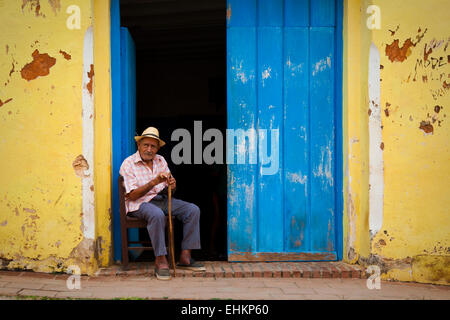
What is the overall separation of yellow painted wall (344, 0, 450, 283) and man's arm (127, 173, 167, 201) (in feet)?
7.01

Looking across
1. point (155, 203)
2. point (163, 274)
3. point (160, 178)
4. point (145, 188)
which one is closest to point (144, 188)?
point (145, 188)

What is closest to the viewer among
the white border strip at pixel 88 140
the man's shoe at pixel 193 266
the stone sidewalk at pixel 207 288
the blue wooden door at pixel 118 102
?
the stone sidewalk at pixel 207 288

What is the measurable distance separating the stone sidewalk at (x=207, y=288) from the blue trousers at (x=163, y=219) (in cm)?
34

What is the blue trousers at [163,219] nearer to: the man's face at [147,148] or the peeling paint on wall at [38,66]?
the man's face at [147,148]

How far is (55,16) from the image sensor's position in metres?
3.69

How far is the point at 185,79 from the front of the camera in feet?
27.1

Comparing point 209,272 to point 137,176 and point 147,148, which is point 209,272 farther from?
point 147,148

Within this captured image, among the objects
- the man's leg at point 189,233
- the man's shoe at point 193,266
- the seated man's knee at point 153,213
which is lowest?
the man's shoe at point 193,266

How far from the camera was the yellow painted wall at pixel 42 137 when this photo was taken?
3.65 metres

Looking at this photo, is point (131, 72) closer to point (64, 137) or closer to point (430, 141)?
point (64, 137)

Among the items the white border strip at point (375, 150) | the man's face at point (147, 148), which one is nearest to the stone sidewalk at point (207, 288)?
the white border strip at point (375, 150)

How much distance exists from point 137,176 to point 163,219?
20.2 inches

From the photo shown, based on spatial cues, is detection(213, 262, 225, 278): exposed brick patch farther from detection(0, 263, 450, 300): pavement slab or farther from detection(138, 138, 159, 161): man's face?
detection(138, 138, 159, 161): man's face

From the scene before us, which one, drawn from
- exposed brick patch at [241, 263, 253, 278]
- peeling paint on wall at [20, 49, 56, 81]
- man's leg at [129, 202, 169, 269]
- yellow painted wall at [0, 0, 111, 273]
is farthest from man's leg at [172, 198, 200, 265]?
peeling paint on wall at [20, 49, 56, 81]
